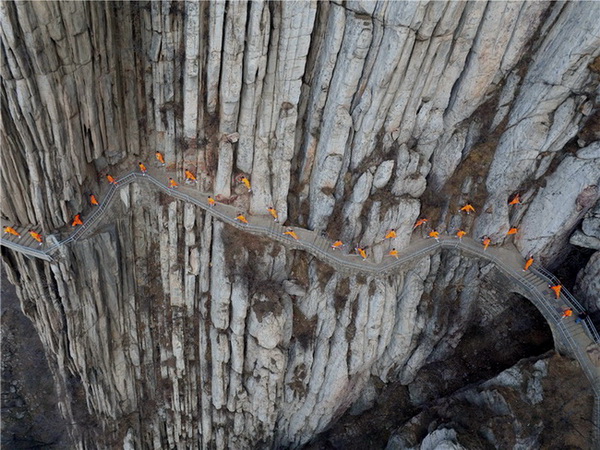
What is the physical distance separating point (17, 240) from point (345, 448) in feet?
90.5

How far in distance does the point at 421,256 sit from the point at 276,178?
38.1 feet

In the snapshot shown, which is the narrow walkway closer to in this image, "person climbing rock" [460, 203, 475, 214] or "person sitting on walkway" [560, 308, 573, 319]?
"person sitting on walkway" [560, 308, 573, 319]

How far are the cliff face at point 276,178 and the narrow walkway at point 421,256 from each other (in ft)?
2.50

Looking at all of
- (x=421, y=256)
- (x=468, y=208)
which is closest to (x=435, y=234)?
(x=421, y=256)

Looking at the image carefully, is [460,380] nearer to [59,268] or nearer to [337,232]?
[337,232]

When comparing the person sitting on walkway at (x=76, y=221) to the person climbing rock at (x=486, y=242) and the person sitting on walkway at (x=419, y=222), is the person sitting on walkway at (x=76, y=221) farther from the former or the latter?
the person climbing rock at (x=486, y=242)

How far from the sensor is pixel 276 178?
30.2 m

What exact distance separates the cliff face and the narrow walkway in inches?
30.0

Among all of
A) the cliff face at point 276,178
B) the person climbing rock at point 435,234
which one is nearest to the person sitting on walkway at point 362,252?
the cliff face at point 276,178

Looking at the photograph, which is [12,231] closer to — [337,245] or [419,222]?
[337,245]

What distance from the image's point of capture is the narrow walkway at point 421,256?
28484 millimetres

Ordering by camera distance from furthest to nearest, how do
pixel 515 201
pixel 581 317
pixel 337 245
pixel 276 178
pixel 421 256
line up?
1. pixel 421 256
2. pixel 337 245
3. pixel 276 178
4. pixel 515 201
5. pixel 581 317

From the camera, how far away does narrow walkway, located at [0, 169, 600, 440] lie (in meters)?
28.5

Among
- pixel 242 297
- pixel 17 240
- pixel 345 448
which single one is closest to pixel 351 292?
pixel 242 297
